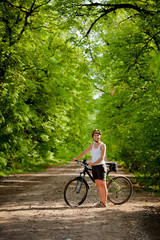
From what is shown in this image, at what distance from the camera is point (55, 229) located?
588cm

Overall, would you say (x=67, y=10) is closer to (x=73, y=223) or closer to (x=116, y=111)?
(x=73, y=223)

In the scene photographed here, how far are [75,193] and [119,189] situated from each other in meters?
1.28

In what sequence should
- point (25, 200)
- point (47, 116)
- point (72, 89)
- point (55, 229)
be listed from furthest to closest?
1. point (72, 89)
2. point (47, 116)
3. point (25, 200)
4. point (55, 229)

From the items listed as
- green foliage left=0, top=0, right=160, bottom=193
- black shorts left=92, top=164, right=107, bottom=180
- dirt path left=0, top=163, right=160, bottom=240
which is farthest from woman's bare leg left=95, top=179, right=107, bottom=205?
green foliage left=0, top=0, right=160, bottom=193

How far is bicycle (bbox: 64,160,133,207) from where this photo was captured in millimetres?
8258

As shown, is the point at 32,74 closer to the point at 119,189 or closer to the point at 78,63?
the point at 78,63

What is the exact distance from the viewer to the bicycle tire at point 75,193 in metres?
8.22

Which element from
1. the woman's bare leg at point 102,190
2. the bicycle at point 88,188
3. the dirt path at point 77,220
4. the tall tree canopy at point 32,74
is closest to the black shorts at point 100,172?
the woman's bare leg at point 102,190

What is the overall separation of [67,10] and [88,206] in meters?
6.51

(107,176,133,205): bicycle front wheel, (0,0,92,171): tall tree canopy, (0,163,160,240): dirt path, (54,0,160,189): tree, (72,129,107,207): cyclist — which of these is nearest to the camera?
(0,163,160,240): dirt path

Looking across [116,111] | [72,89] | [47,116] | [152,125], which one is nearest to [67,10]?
[152,125]

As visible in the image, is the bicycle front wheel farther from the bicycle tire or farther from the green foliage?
the bicycle tire

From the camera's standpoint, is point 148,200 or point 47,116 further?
point 47,116

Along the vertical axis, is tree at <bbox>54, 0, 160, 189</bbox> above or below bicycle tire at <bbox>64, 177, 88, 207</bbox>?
above
